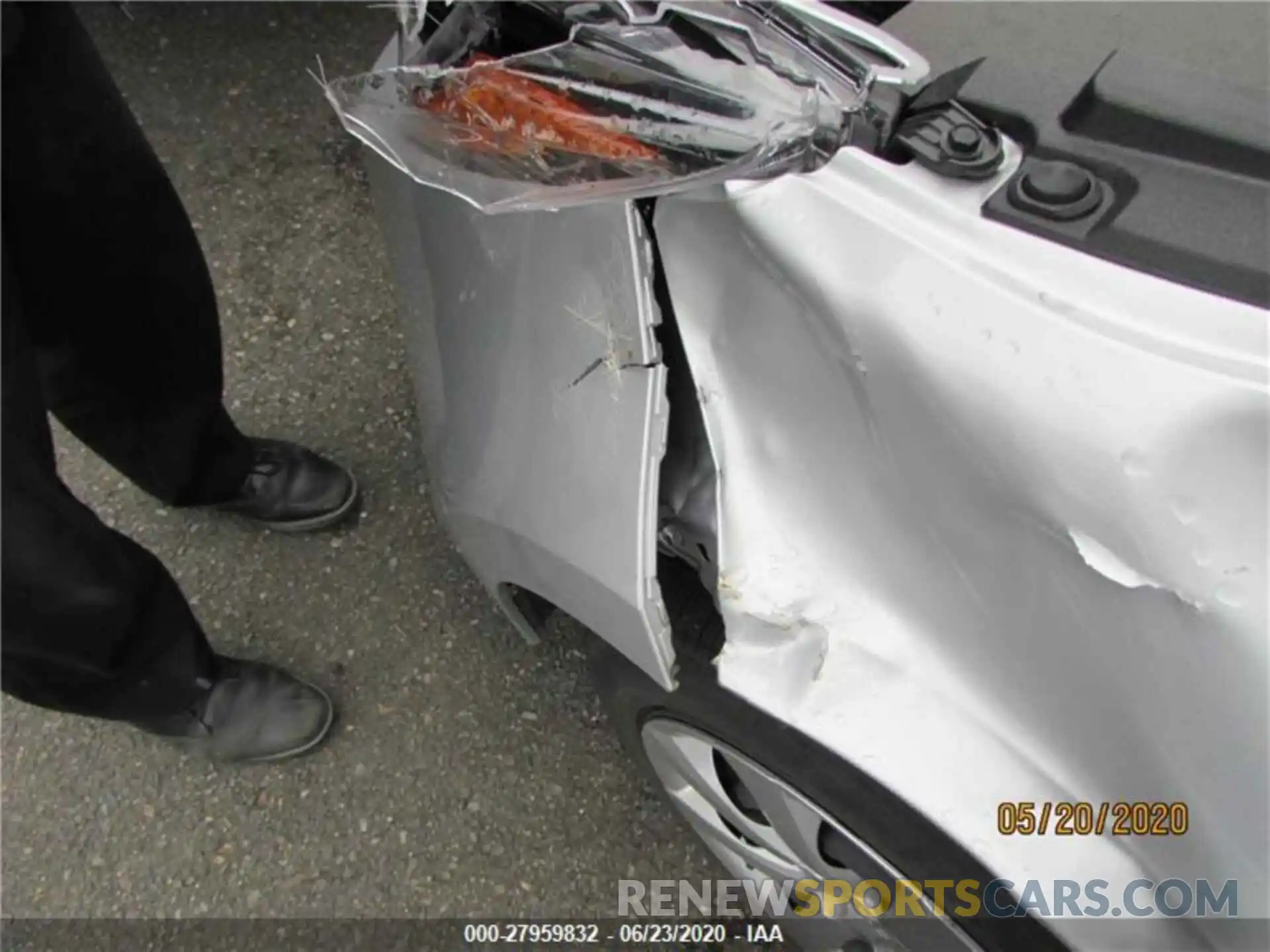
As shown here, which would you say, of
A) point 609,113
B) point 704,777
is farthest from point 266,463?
point 609,113

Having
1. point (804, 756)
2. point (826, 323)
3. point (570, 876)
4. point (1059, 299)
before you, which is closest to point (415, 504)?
point (570, 876)

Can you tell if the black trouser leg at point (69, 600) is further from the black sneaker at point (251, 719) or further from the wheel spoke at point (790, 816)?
the wheel spoke at point (790, 816)

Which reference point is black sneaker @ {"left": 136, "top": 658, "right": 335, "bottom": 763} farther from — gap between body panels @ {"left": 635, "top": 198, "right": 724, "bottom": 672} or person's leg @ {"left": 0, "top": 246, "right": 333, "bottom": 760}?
gap between body panels @ {"left": 635, "top": 198, "right": 724, "bottom": 672}

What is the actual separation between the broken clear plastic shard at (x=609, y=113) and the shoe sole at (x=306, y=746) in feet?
3.23

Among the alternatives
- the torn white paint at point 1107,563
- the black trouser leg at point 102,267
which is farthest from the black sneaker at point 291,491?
the torn white paint at point 1107,563

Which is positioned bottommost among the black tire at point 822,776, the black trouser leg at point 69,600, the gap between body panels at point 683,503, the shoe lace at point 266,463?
the shoe lace at point 266,463

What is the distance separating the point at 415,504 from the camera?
1.86 meters

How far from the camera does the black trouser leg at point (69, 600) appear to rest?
1.03 meters

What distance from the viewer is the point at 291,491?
69.6 inches

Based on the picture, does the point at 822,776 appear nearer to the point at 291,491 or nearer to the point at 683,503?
the point at 683,503

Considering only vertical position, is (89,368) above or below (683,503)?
below

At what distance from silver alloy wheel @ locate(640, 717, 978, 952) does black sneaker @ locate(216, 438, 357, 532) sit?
0.78 metres

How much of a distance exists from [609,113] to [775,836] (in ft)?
2.58

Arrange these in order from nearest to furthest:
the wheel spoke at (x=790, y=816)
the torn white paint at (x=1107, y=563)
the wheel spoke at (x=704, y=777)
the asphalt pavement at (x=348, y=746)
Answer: the torn white paint at (x=1107, y=563), the wheel spoke at (x=790, y=816), the wheel spoke at (x=704, y=777), the asphalt pavement at (x=348, y=746)
